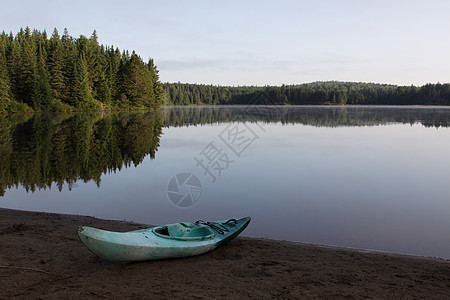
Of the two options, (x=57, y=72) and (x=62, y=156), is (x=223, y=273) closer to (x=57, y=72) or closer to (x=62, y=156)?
(x=62, y=156)

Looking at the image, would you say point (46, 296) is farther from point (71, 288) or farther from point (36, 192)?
point (36, 192)

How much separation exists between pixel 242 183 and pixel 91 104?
48197 millimetres

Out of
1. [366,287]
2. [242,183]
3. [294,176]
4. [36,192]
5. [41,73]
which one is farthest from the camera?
[41,73]

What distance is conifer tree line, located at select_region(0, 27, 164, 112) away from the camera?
4441 centimetres

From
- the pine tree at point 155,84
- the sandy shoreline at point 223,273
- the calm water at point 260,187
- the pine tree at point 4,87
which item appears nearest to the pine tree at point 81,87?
the pine tree at point 4,87

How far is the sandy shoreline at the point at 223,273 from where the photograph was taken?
421cm

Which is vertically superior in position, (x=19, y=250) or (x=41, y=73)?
(x=41, y=73)

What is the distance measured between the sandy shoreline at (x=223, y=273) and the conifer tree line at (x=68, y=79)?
137 feet

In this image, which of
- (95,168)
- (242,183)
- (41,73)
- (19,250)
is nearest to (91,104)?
(41,73)

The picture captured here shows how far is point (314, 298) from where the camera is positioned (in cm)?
414

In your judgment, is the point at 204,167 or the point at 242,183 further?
the point at 204,167

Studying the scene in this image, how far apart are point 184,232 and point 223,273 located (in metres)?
1.20

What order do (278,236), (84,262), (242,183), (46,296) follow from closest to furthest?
(46,296)
(84,262)
(278,236)
(242,183)

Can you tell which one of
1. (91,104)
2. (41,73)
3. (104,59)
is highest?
(104,59)
